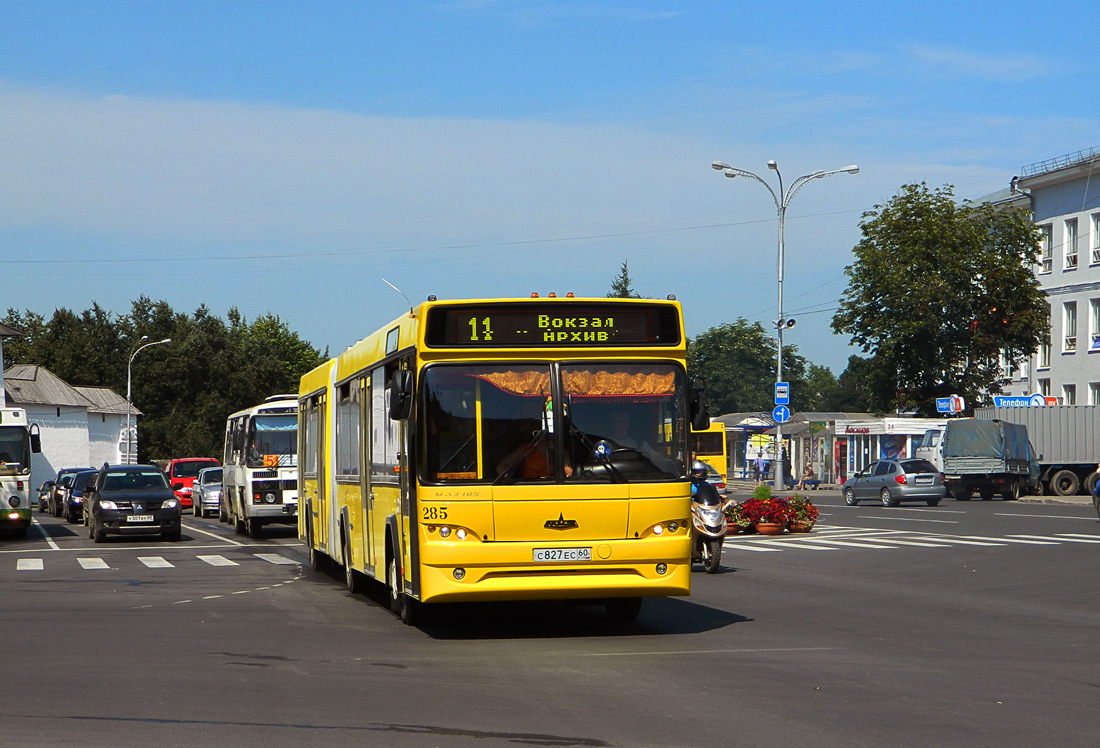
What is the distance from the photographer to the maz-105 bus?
1224 inches

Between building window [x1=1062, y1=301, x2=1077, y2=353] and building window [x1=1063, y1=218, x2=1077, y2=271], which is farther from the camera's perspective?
building window [x1=1062, y1=301, x2=1077, y2=353]

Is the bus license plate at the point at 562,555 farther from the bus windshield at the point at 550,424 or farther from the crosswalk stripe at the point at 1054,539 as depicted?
the crosswalk stripe at the point at 1054,539

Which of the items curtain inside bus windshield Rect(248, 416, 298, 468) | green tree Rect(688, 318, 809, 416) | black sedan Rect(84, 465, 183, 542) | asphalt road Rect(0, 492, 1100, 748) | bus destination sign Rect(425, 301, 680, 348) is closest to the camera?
asphalt road Rect(0, 492, 1100, 748)

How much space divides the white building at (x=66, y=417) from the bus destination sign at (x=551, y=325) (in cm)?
8196

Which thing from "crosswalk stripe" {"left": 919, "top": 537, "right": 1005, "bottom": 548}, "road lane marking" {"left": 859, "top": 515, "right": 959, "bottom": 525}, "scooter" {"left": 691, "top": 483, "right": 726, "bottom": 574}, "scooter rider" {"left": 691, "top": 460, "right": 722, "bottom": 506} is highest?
"scooter rider" {"left": 691, "top": 460, "right": 722, "bottom": 506}

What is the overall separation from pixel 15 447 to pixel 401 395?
22059 millimetres

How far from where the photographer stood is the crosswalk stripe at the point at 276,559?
22427mm

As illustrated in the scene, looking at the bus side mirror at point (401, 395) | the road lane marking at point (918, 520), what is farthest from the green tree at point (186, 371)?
the bus side mirror at point (401, 395)

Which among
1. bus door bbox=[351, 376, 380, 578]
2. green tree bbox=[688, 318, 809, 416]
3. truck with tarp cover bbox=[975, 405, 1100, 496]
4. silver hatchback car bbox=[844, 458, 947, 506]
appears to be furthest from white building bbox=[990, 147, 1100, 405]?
green tree bbox=[688, 318, 809, 416]

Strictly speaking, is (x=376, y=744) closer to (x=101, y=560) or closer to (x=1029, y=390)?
(x=101, y=560)

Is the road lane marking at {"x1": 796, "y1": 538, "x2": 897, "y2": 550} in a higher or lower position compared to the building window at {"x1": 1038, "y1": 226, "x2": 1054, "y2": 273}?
lower

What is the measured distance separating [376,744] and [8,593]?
11.6 meters

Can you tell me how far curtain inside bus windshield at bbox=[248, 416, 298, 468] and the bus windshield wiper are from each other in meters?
20.5

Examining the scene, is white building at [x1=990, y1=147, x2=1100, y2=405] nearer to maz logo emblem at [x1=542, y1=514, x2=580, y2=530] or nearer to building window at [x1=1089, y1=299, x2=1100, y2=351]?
building window at [x1=1089, y1=299, x2=1100, y2=351]
